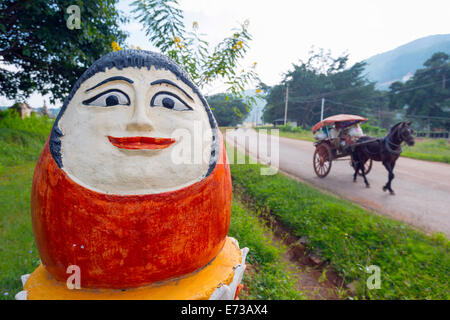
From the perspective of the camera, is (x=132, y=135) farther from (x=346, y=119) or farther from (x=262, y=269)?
(x=346, y=119)

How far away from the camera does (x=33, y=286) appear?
1.37 m

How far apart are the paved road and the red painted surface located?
383cm

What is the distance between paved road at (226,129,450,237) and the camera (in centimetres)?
404

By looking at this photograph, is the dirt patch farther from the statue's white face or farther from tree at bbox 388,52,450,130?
tree at bbox 388,52,450,130

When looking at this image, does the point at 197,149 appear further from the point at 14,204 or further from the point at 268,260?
the point at 14,204

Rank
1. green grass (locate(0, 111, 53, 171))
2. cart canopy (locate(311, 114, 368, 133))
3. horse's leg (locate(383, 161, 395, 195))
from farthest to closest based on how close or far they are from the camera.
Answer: green grass (locate(0, 111, 53, 171)) → cart canopy (locate(311, 114, 368, 133)) → horse's leg (locate(383, 161, 395, 195))

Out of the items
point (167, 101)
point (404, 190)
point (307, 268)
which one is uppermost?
point (167, 101)

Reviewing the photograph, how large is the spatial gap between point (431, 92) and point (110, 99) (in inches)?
1041

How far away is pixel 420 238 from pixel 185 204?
3263mm

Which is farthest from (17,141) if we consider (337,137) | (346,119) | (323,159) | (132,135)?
(346,119)

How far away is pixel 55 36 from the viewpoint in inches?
158

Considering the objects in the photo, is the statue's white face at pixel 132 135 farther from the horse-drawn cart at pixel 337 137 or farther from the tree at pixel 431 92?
the tree at pixel 431 92

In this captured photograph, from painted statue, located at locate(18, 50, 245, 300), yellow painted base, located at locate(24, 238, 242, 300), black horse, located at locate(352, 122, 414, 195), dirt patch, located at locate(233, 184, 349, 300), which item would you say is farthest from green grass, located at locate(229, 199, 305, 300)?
black horse, located at locate(352, 122, 414, 195)

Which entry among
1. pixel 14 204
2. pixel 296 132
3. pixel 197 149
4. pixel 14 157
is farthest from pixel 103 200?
pixel 296 132
